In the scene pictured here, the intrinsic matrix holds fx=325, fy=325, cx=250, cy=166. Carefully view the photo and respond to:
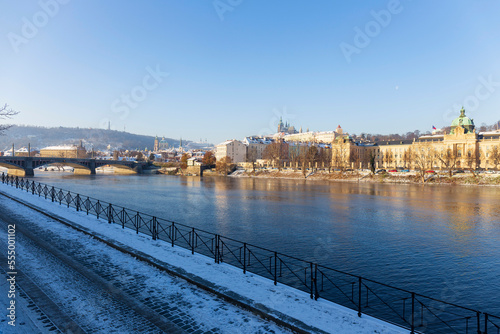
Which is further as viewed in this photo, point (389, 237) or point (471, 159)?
point (471, 159)

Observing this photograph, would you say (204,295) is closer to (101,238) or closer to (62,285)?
(62,285)

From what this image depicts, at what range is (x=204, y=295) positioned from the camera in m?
10.4

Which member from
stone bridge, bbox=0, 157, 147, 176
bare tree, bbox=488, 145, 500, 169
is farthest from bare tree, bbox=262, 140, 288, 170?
bare tree, bbox=488, 145, 500, 169

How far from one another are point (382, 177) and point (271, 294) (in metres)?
88.9

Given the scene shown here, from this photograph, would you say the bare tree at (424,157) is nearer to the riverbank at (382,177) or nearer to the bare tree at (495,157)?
the riverbank at (382,177)

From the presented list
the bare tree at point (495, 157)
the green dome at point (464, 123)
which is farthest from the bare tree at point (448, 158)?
the green dome at point (464, 123)

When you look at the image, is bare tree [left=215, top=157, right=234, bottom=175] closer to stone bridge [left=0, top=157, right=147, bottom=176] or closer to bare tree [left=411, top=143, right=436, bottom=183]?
stone bridge [left=0, top=157, right=147, bottom=176]

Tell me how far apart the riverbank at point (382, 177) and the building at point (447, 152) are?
4639 millimetres

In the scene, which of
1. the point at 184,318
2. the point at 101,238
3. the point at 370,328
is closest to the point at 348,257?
the point at 370,328

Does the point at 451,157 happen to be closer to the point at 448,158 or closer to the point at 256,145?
the point at 448,158

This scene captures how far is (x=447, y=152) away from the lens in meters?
99.3

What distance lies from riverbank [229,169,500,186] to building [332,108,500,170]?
4.64m

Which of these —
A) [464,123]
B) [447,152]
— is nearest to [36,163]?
[447,152]

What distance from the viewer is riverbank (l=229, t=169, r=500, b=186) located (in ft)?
250
